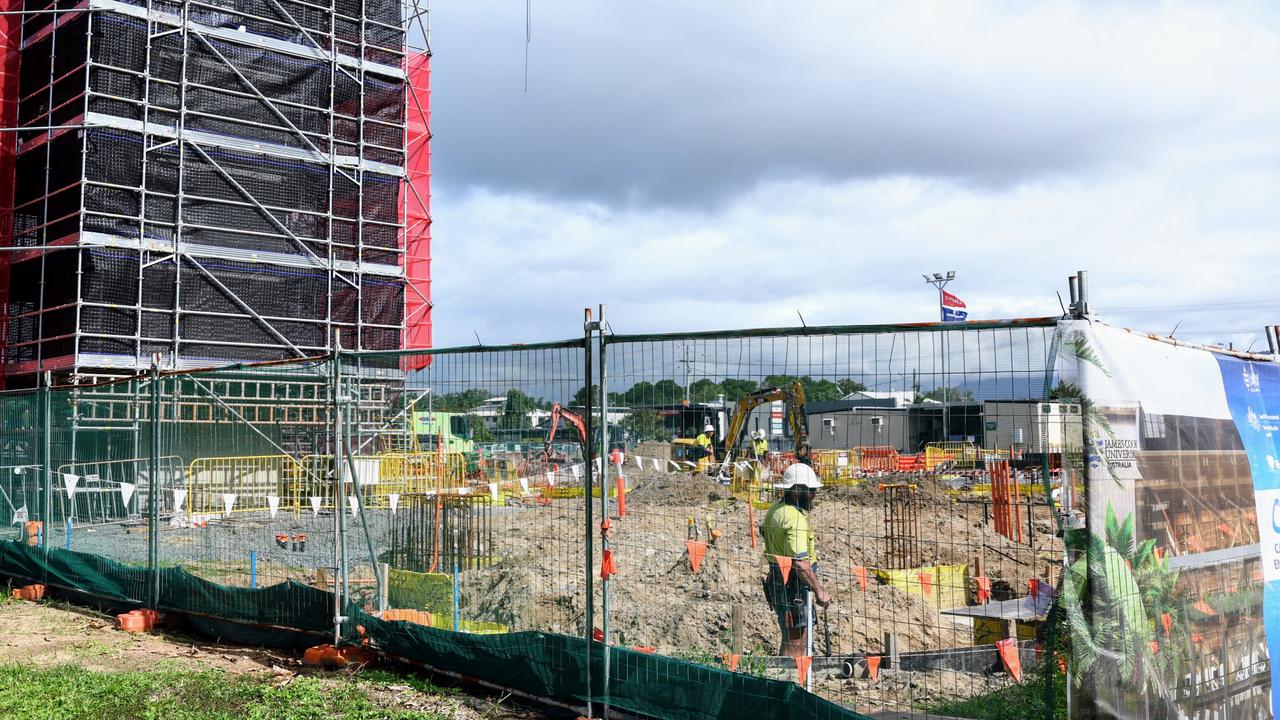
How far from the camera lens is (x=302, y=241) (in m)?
22.9

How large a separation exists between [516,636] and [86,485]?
696cm

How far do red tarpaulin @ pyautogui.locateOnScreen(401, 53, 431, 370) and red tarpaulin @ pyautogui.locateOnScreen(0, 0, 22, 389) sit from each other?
867 centimetres

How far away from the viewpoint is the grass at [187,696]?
19.6 feet

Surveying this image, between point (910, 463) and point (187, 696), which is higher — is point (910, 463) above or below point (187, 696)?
above

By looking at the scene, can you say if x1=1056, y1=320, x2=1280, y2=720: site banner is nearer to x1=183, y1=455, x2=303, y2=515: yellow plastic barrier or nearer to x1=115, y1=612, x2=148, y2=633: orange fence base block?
x1=183, y1=455, x2=303, y2=515: yellow plastic barrier

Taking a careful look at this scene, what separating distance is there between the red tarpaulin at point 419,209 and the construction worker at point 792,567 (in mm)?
20968

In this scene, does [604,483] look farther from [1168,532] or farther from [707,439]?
[1168,532]

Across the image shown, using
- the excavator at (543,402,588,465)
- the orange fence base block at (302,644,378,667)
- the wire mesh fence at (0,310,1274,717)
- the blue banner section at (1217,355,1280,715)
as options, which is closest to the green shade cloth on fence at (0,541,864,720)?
the wire mesh fence at (0,310,1274,717)

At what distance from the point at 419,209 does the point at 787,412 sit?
2316 cm

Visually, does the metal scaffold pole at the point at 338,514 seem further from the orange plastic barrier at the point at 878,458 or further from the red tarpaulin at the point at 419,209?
the red tarpaulin at the point at 419,209

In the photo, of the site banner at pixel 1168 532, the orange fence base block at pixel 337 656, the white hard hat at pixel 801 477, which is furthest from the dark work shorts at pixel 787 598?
the orange fence base block at pixel 337 656

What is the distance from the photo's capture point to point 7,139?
71.5 ft

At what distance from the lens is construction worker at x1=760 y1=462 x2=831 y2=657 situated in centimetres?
571

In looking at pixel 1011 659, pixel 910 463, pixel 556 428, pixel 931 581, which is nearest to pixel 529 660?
pixel 556 428
